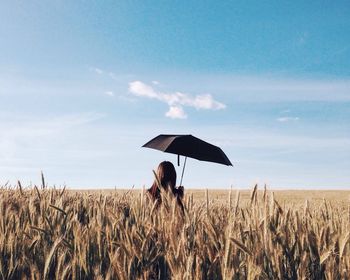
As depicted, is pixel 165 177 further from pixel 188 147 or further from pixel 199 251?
pixel 199 251

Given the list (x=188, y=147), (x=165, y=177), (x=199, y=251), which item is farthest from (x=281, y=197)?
(x=199, y=251)

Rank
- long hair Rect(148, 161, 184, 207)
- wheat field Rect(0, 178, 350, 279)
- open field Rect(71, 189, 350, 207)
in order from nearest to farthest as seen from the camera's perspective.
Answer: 1. wheat field Rect(0, 178, 350, 279)
2. open field Rect(71, 189, 350, 207)
3. long hair Rect(148, 161, 184, 207)

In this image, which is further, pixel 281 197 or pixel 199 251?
pixel 281 197

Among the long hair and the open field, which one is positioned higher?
the long hair

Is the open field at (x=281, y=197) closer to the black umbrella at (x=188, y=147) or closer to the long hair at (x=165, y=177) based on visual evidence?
the long hair at (x=165, y=177)

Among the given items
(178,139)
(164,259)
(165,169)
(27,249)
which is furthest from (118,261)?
(178,139)

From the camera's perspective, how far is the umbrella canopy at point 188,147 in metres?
7.78

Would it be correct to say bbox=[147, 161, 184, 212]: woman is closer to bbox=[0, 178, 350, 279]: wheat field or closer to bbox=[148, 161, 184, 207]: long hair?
bbox=[148, 161, 184, 207]: long hair

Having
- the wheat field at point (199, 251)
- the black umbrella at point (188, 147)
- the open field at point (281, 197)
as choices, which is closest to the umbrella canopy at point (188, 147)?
the black umbrella at point (188, 147)

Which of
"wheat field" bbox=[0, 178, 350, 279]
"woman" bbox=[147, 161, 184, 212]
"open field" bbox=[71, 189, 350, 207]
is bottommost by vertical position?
"wheat field" bbox=[0, 178, 350, 279]

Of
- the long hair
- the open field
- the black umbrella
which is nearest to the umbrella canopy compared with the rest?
the black umbrella

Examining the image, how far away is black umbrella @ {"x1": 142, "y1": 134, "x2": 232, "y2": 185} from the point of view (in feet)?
25.5

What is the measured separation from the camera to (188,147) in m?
7.91

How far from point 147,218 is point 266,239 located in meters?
1.20
